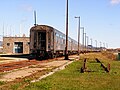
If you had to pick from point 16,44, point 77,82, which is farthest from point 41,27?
point 16,44

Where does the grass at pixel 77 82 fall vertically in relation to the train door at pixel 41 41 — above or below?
below

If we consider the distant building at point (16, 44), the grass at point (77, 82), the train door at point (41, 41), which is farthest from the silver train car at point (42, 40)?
the distant building at point (16, 44)

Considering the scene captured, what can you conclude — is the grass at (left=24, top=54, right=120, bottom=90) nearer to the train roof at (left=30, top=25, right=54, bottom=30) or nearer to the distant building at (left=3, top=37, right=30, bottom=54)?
Result: the train roof at (left=30, top=25, right=54, bottom=30)

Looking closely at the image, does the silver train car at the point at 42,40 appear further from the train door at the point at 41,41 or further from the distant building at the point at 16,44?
the distant building at the point at 16,44

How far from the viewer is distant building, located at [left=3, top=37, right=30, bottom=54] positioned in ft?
282

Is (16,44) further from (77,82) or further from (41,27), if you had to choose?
(77,82)

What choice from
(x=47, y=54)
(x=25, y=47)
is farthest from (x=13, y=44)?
(x=47, y=54)

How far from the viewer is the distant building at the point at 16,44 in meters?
86.0

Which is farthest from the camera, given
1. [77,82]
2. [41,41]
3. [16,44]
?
[16,44]

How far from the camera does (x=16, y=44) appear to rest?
88.5 m

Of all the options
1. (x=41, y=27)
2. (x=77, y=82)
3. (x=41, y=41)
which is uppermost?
(x=41, y=27)

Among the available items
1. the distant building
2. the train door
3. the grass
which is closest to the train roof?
the train door

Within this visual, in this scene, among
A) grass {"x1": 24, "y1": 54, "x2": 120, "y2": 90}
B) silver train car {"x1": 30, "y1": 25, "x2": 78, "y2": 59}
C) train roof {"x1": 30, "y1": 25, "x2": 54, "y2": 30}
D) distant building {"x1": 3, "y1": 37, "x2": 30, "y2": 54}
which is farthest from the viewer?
distant building {"x1": 3, "y1": 37, "x2": 30, "y2": 54}

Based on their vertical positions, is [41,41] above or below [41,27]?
below
